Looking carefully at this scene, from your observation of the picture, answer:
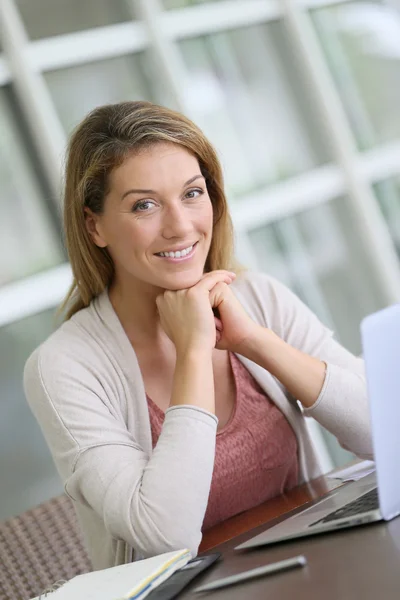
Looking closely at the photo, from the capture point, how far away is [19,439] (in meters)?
3.10

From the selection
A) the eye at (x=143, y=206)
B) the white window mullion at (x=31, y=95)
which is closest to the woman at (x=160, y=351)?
the eye at (x=143, y=206)

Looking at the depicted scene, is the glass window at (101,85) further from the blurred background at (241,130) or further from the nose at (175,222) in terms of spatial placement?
the nose at (175,222)

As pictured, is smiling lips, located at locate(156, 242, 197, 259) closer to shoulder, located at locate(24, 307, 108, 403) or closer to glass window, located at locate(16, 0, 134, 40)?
shoulder, located at locate(24, 307, 108, 403)

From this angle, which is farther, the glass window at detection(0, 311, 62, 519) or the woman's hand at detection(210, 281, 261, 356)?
the glass window at detection(0, 311, 62, 519)

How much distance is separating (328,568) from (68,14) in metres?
2.79

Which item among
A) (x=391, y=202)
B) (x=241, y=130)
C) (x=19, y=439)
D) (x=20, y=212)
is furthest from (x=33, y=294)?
(x=391, y=202)

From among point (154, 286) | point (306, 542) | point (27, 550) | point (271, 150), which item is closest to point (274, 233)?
point (271, 150)

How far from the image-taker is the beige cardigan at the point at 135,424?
147cm

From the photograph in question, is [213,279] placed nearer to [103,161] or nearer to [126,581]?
[103,161]

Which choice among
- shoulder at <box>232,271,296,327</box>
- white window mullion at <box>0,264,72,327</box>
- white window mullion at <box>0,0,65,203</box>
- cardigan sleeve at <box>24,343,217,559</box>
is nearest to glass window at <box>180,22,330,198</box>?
white window mullion at <box>0,0,65,203</box>

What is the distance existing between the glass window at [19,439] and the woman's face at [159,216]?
1.32 m

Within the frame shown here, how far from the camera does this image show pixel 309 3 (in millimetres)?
4078

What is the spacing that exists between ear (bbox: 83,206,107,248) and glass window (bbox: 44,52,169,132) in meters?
1.49

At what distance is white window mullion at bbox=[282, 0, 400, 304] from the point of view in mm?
4016
